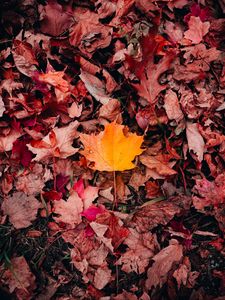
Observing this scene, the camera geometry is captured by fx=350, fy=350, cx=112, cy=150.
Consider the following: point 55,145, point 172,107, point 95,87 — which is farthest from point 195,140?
point 55,145

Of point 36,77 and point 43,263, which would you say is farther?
point 36,77

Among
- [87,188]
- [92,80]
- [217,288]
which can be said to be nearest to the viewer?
[217,288]

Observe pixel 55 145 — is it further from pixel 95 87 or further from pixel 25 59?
pixel 25 59

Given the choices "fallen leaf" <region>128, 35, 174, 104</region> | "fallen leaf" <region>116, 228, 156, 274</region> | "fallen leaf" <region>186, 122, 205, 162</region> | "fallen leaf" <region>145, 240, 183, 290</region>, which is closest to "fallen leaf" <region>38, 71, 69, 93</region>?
"fallen leaf" <region>128, 35, 174, 104</region>

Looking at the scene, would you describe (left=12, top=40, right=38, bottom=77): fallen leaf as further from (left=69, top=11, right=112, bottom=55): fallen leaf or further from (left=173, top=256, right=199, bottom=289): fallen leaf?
(left=173, top=256, right=199, bottom=289): fallen leaf

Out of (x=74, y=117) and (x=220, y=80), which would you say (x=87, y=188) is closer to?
(x=74, y=117)

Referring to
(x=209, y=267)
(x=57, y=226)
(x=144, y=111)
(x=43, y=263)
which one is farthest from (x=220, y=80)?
(x=43, y=263)

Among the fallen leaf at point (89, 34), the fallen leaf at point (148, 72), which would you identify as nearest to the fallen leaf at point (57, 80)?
the fallen leaf at point (89, 34)

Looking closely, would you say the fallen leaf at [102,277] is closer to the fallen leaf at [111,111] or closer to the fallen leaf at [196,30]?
the fallen leaf at [111,111]
